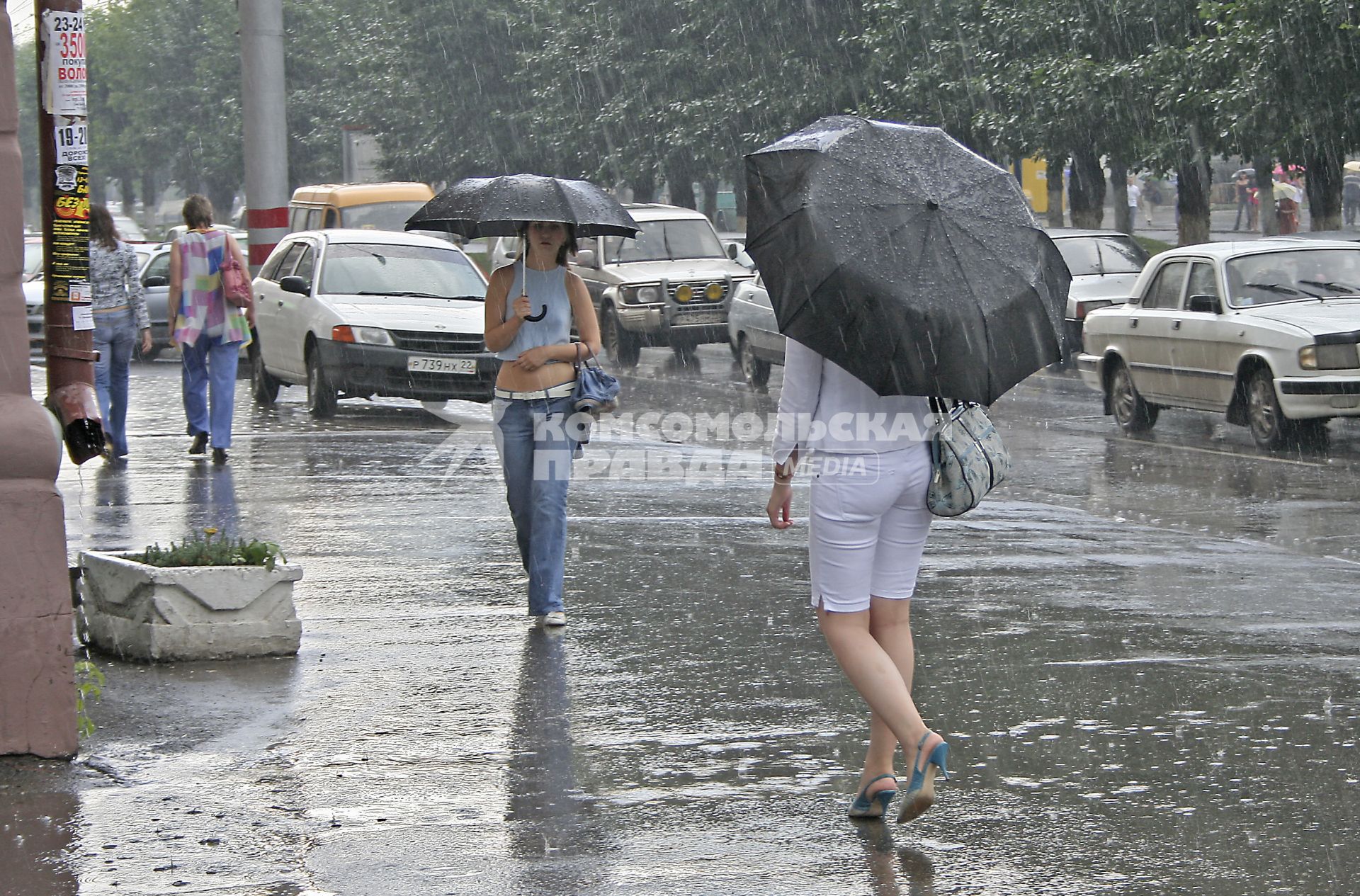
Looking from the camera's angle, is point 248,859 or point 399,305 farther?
point 399,305

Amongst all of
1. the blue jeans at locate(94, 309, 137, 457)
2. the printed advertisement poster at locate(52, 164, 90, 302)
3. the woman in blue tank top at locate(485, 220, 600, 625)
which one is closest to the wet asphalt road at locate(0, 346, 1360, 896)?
the woman in blue tank top at locate(485, 220, 600, 625)

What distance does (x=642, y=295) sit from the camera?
25312mm

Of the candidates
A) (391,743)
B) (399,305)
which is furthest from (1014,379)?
(399,305)

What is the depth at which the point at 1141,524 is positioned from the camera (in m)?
11.3

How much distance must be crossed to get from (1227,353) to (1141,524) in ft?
15.3

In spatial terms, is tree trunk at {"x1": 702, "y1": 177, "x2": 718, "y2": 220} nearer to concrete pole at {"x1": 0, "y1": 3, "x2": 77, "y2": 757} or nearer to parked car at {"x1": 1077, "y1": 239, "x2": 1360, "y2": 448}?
parked car at {"x1": 1077, "y1": 239, "x2": 1360, "y2": 448}

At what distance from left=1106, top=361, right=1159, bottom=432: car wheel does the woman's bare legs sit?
12.0 m

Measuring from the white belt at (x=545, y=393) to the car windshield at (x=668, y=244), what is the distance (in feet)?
60.1

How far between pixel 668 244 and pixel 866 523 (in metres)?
21.7

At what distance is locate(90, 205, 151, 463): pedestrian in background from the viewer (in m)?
13.8

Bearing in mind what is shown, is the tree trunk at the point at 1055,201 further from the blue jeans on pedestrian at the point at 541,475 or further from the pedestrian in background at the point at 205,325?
the blue jeans on pedestrian at the point at 541,475

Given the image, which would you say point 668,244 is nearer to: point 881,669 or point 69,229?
point 69,229

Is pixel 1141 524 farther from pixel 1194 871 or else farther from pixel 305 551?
pixel 1194 871

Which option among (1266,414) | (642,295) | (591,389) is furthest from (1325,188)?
(591,389)
